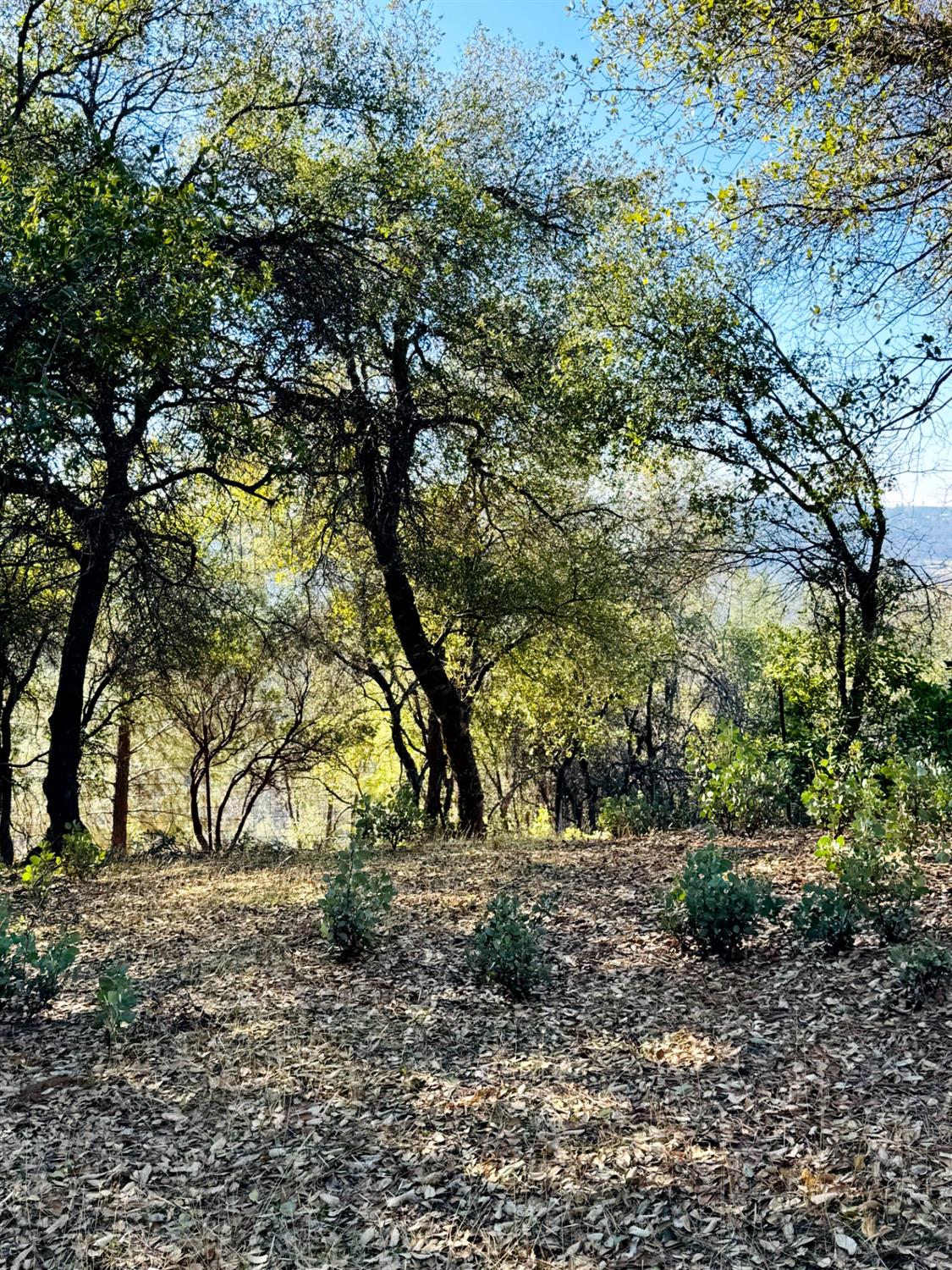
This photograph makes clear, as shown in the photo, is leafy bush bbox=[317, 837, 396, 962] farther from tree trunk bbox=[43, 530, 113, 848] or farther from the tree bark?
the tree bark

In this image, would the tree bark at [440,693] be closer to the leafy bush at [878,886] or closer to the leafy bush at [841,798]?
the leafy bush at [841,798]

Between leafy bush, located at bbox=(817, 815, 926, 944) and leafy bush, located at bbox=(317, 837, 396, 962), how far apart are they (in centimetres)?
281

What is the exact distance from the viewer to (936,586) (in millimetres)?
10555

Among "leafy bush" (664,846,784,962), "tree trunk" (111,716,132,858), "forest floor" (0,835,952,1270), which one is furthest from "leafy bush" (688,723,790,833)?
"tree trunk" (111,716,132,858)

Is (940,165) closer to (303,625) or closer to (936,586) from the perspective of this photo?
(936,586)

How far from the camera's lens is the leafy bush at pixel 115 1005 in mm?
4699

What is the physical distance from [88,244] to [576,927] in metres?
5.03

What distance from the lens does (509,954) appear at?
5258mm

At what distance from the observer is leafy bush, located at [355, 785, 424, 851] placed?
403 inches

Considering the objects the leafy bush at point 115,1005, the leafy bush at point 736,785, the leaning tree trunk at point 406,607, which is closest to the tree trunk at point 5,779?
the leaning tree trunk at point 406,607

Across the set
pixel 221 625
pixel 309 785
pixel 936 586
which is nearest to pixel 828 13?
pixel 936 586

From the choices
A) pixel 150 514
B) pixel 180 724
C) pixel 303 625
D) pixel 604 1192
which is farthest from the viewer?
pixel 180 724

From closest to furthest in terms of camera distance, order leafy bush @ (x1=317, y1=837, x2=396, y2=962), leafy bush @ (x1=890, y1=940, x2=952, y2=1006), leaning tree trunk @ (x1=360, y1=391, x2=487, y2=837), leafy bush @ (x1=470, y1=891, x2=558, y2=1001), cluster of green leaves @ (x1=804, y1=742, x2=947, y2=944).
A: 1. leafy bush @ (x1=890, y1=940, x2=952, y2=1006)
2. leafy bush @ (x1=470, y1=891, x2=558, y2=1001)
3. cluster of green leaves @ (x1=804, y1=742, x2=947, y2=944)
4. leafy bush @ (x1=317, y1=837, x2=396, y2=962)
5. leaning tree trunk @ (x1=360, y1=391, x2=487, y2=837)

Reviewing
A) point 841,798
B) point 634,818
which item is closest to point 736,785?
point 841,798
